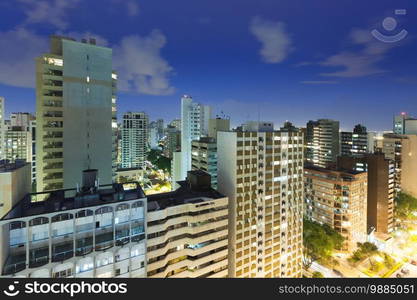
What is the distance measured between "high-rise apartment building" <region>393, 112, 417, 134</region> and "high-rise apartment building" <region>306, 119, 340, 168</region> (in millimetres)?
18990

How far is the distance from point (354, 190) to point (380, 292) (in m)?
41.2

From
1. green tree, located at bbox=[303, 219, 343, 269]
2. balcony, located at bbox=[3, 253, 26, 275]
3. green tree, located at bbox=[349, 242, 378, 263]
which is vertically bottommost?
green tree, located at bbox=[349, 242, 378, 263]

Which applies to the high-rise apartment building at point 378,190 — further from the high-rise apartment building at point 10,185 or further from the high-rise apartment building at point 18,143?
the high-rise apartment building at point 18,143

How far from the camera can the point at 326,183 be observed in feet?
147

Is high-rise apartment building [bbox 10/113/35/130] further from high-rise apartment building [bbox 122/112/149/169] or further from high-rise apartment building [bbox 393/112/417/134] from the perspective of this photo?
high-rise apartment building [bbox 393/112/417/134]

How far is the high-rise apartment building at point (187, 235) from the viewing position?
21078 millimetres

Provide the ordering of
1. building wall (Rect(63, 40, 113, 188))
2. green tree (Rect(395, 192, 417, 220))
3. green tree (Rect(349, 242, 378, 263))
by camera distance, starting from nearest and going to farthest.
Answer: building wall (Rect(63, 40, 113, 188)) < green tree (Rect(349, 242, 378, 263)) < green tree (Rect(395, 192, 417, 220))

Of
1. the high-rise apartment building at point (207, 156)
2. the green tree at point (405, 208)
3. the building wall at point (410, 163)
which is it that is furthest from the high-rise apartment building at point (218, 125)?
the building wall at point (410, 163)

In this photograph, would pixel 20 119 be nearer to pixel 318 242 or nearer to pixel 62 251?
pixel 62 251

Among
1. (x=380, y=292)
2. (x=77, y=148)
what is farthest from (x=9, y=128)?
(x=380, y=292)

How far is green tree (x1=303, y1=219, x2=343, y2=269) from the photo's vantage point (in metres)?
36.5

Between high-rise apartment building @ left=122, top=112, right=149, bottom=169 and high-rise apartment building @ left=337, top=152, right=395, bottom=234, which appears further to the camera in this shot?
high-rise apartment building @ left=122, top=112, right=149, bottom=169

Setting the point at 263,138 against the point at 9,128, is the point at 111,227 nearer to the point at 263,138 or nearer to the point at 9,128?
the point at 263,138

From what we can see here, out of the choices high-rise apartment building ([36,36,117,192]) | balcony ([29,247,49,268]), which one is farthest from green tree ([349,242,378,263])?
balcony ([29,247,49,268])
